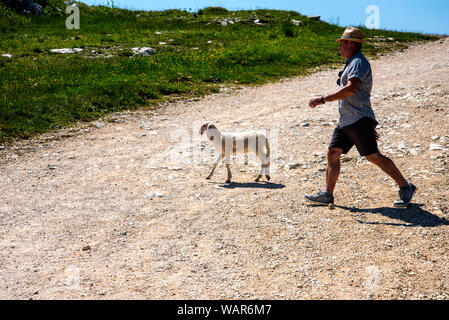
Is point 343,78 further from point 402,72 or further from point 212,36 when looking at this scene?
point 212,36

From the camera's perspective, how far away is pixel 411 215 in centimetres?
623

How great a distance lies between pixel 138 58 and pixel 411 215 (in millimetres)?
15913

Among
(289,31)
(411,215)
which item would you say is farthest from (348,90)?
(289,31)

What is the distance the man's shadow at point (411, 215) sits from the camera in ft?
19.6

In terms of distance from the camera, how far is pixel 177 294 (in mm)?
4754

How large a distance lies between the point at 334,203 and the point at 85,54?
1728 cm

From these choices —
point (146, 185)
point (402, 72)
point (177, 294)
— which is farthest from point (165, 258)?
point (402, 72)

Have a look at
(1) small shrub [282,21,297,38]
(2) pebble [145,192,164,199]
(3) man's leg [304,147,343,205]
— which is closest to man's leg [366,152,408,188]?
(3) man's leg [304,147,343,205]

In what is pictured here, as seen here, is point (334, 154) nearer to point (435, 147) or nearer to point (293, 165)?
point (293, 165)

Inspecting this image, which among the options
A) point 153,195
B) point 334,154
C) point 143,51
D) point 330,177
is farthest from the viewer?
point 143,51

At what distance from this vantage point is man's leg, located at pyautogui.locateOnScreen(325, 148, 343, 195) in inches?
257

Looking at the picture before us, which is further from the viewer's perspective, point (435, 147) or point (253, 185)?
point (435, 147)

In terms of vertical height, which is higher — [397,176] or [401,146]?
[401,146]

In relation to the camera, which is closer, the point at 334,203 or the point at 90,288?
the point at 90,288
